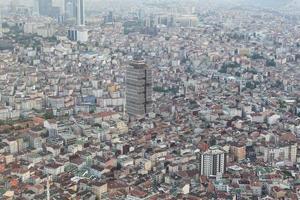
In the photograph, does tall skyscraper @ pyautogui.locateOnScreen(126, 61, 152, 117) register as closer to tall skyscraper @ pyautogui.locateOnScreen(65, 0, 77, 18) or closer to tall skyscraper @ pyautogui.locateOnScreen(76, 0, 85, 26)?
tall skyscraper @ pyautogui.locateOnScreen(76, 0, 85, 26)

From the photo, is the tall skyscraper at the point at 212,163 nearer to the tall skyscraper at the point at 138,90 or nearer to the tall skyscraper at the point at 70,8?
the tall skyscraper at the point at 138,90

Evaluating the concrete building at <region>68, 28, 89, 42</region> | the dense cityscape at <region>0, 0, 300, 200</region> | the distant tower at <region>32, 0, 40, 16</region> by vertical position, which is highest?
the distant tower at <region>32, 0, 40, 16</region>

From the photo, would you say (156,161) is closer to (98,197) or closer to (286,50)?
(98,197)

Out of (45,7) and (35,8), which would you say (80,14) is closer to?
(45,7)

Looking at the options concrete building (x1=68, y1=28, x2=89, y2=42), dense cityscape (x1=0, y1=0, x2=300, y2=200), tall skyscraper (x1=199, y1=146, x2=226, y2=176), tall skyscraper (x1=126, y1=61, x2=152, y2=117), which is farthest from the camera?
concrete building (x1=68, y1=28, x2=89, y2=42)

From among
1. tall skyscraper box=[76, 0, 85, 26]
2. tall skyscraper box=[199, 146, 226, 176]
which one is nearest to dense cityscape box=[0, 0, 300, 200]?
tall skyscraper box=[199, 146, 226, 176]

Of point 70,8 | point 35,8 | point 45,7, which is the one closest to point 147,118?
point 70,8
